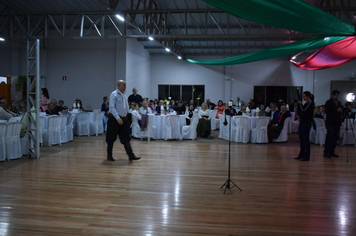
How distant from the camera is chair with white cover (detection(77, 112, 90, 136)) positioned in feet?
33.4

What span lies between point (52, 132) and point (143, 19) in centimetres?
403

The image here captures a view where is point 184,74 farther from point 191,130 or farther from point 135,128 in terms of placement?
point 135,128

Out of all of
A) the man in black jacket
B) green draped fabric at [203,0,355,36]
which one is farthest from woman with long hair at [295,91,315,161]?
green draped fabric at [203,0,355,36]

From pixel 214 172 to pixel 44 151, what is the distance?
4244 mm

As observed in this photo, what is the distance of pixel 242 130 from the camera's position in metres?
9.34

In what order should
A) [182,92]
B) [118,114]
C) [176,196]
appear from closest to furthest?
[176,196]
[118,114]
[182,92]

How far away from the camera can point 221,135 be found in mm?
10227

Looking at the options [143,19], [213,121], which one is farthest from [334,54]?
[143,19]

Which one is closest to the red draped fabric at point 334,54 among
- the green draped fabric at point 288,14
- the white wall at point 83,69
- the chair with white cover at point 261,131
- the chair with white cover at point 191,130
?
the chair with white cover at point 261,131

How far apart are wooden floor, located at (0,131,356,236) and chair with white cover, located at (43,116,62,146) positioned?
52.0 inches

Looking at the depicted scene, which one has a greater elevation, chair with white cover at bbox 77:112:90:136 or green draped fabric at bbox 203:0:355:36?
green draped fabric at bbox 203:0:355:36

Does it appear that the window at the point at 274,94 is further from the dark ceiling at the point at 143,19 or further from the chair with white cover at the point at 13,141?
the chair with white cover at the point at 13,141

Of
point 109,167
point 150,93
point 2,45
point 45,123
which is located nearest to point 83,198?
point 109,167

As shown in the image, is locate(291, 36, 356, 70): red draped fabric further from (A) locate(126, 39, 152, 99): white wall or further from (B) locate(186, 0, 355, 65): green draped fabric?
(A) locate(126, 39, 152, 99): white wall
